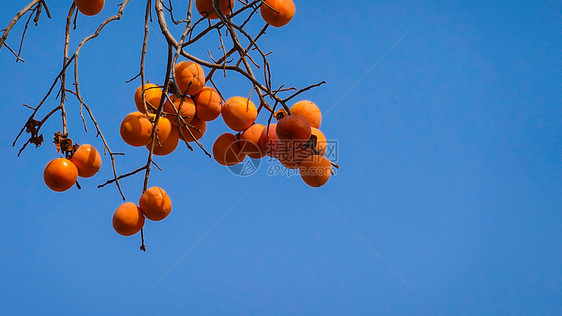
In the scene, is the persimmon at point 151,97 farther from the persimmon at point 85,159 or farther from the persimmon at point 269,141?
the persimmon at point 269,141

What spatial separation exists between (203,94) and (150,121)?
22 centimetres

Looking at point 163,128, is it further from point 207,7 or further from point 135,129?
point 207,7

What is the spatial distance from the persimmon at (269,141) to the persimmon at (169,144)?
10.9 inches

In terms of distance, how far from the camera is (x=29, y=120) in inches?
66.1

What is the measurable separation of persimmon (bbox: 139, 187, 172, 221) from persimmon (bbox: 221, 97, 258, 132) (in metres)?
0.31

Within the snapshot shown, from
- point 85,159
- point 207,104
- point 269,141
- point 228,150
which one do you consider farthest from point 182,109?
point 85,159

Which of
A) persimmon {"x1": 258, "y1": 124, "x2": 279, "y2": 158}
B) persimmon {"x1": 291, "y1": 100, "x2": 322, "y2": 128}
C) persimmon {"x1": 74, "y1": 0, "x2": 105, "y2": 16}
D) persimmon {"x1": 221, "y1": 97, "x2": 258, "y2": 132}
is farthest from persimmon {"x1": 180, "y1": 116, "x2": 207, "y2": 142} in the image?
persimmon {"x1": 74, "y1": 0, "x2": 105, "y2": 16}

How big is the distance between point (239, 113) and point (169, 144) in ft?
0.82

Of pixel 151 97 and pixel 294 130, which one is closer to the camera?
pixel 294 130

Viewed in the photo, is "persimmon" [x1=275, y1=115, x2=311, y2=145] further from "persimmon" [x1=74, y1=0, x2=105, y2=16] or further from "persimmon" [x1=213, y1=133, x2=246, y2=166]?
"persimmon" [x1=74, y1=0, x2=105, y2=16]

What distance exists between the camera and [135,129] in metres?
1.46

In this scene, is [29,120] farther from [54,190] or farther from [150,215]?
[150,215]

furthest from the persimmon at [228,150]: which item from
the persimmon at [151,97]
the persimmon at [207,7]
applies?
the persimmon at [207,7]

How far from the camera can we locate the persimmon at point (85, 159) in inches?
66.7
